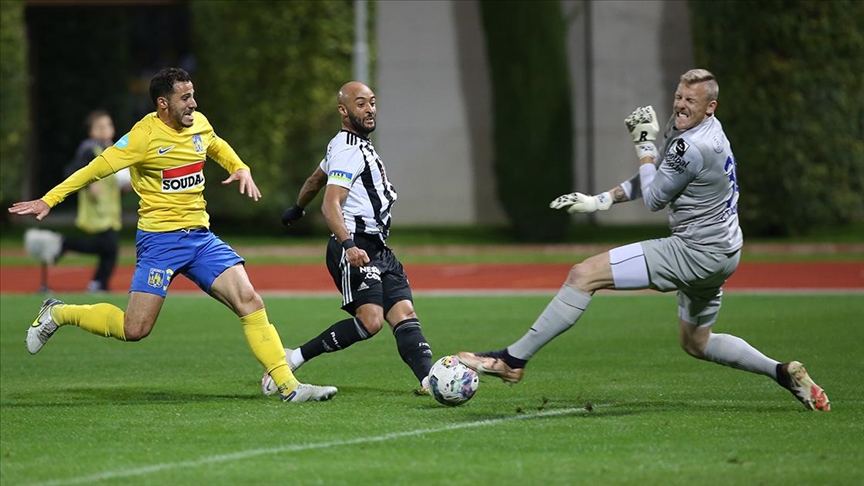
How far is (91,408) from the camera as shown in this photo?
913 centimetres

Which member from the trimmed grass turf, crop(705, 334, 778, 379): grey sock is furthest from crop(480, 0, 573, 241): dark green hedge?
crop(705, 334, 778, 379): grey sock

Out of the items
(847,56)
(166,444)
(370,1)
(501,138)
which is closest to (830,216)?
(847,56)

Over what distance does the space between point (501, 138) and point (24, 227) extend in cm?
1108

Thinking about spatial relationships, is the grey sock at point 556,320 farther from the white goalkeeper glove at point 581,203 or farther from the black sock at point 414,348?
the black sock at point 414,348

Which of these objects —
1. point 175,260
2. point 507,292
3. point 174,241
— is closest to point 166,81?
point 174,241

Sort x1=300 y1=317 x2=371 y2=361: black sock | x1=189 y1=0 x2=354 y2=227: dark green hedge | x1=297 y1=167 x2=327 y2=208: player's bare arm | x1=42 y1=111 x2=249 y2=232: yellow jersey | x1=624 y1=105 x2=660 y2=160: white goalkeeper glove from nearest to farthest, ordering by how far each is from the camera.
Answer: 1. x1=624 y1=105 x2=660 y2=160: white goalkeeper glove
2. x1=42 y1=111 x2=249 y2=232: yellow jersey
3. x1=300 y1=317 x2=371 y2=361: black sock
4. x1=297 y1=167 x2=327 y2=208: player's bare arm
5. x1=189 y1=0 x2=354 y2=227: dark green hedge

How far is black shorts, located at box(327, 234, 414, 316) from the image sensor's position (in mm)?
9516

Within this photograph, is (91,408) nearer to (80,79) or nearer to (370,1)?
(370,1)

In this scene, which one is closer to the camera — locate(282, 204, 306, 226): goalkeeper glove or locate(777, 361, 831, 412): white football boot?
locate(777, 361, 831, 412): white football boot

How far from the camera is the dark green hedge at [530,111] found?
26.2m

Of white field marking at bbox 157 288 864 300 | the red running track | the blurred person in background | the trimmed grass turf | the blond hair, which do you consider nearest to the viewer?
the trimmed grass turf

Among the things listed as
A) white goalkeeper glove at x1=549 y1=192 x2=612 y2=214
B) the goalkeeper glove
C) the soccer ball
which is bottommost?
the soccer ball

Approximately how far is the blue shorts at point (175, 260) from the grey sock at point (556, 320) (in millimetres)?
2226

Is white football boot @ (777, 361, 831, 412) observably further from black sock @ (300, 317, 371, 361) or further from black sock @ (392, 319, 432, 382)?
black sock @ (300, 317, 371, 361)
